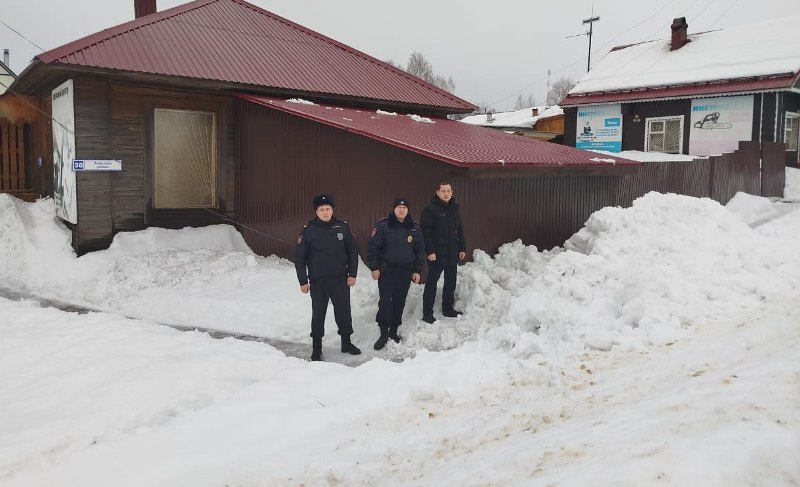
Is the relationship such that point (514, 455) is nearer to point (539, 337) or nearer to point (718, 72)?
point (539, 337)

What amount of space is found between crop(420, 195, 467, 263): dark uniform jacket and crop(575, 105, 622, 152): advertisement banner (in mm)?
16507

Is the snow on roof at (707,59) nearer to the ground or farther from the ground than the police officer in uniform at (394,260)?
farther from the ground

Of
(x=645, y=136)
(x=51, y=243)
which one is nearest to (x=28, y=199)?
(x=51, y=243)

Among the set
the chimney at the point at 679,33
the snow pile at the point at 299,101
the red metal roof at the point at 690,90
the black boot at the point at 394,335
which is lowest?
the black boot at the point at 394,335

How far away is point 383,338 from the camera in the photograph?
22.6 ft

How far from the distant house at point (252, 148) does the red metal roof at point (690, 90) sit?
33.2 ft

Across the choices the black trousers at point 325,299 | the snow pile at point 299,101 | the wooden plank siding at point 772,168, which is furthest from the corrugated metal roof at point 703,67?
the black trousers at point 325,299

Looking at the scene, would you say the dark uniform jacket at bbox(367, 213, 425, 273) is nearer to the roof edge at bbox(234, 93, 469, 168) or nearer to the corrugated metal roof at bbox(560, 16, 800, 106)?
the roof edge at bbox(234, 93, 469, 168)

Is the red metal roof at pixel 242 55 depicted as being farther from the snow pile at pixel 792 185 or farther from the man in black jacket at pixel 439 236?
the snow pile at pixel 792 185

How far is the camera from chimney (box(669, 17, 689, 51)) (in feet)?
72.5

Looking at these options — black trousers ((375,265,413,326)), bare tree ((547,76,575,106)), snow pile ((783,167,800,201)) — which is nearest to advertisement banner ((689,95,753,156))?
snow pile ((783,167,800,201))

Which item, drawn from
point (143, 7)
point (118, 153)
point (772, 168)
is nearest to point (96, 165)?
point (118, 153)

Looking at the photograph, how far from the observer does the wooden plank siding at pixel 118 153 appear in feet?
33.9

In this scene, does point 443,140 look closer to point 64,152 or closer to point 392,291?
point 392,291
